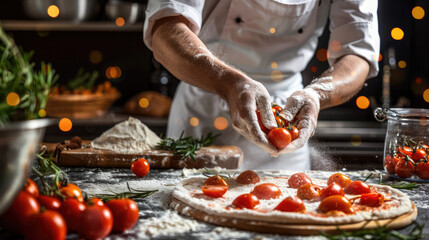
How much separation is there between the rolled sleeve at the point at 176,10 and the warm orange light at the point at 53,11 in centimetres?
158

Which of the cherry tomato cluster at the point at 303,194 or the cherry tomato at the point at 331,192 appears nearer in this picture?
the cherry tomato cluster at the point at 303,194

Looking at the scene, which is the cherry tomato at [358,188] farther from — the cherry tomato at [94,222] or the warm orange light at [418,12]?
the warm orange light at [418,12]

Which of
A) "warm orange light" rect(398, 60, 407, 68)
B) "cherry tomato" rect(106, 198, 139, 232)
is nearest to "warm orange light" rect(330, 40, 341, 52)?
"cherry tomato" rect(106, 198, 139, 232)

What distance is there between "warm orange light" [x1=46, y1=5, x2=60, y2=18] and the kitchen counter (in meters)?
1.86

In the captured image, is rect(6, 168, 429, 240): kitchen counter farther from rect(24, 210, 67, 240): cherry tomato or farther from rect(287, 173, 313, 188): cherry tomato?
rect(287, 173, 313, 188): cherry tomato

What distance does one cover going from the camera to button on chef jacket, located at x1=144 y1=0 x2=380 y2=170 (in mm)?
1972

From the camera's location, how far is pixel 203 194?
1245 millimetres

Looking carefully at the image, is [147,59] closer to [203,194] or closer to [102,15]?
[102,15]

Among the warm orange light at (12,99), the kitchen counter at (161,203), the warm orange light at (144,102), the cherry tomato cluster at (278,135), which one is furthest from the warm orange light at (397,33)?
the warm orange light at (12,99)

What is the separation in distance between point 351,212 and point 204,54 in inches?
28.8

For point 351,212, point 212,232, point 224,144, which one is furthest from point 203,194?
point 224,144

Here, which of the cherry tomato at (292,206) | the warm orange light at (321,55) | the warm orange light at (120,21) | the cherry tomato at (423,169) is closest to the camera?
the cherry tomato at (292,206)

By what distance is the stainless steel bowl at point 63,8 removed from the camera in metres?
3.12

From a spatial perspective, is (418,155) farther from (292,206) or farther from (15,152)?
(15,152)
